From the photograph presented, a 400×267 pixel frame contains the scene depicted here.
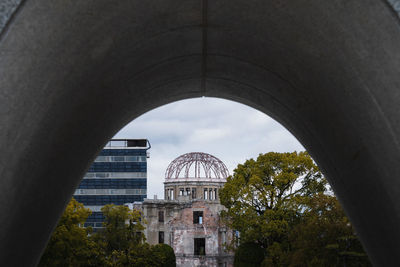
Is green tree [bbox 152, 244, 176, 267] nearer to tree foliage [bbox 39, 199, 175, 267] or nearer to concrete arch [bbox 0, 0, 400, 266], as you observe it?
tree foliage [bbox 39, 199, 175, 267]

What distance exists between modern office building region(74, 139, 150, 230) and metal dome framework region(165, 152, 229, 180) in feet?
70.7

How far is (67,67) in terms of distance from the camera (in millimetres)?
5152

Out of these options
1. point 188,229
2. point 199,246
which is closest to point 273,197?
point 188,229

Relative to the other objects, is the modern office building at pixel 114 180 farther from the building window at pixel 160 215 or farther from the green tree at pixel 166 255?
the green tree at pixel 166 255

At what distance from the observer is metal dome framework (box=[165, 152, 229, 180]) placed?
66.4 meters

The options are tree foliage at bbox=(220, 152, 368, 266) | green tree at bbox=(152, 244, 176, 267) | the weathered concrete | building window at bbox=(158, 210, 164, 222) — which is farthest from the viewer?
building window at bbox=(158, 210, 164, 222)

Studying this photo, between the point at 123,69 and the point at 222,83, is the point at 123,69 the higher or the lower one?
the lower one

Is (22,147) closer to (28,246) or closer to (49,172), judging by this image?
(49,172)

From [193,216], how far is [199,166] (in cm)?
955

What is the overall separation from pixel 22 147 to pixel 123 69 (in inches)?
85.5

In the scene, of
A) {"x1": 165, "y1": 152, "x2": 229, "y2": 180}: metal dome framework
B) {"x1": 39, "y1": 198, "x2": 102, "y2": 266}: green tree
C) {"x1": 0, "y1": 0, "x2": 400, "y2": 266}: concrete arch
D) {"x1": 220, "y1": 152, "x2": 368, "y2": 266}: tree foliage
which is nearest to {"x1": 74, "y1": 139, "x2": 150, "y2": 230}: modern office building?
{"x1": 165, "y1": 152, "x2": 229, "y2": 180}: metal dome framework

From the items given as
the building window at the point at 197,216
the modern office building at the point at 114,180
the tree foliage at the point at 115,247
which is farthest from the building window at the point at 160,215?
the modern office building at the point at 114,180

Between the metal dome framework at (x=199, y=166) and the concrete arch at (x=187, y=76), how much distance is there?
189ft

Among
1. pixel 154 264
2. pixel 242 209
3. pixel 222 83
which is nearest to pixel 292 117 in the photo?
pixel 222 83
